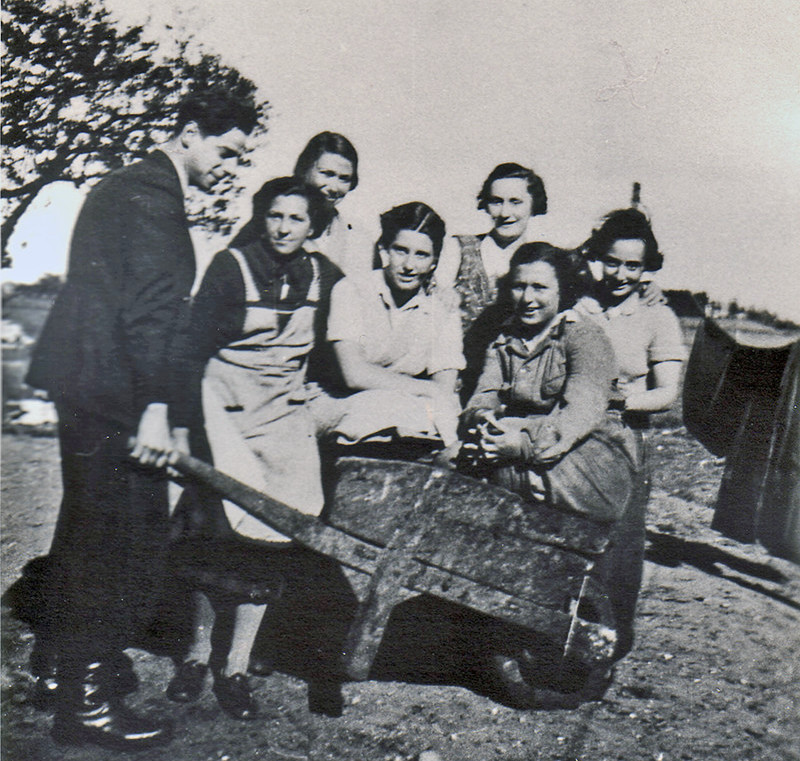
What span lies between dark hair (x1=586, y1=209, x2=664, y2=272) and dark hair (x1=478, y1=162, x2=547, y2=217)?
9.3 inches

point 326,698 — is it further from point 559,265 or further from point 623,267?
point 623,267

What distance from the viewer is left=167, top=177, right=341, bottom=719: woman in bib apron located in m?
2.52

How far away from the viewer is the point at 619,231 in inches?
102

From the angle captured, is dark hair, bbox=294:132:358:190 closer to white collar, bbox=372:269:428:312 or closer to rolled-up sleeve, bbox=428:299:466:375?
white collar, bbox=372:269:428:312

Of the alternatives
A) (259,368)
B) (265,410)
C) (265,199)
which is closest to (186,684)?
(265,410)

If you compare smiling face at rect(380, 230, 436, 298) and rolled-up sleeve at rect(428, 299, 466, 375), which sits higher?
smiling face at rect(380, 230, 436, 298)

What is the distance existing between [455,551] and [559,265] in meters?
1.22

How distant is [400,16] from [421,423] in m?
1.61

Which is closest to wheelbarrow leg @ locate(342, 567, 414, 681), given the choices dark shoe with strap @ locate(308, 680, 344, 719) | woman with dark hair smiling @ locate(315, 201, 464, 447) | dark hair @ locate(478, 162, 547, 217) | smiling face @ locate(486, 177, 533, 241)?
dark shoe with strap @ locate(308, 680, 344, 719)

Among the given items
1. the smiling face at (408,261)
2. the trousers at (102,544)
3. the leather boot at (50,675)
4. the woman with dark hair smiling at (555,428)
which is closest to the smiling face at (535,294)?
the woman with dark hair smiling at (555,428)

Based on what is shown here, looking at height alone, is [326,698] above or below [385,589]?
below

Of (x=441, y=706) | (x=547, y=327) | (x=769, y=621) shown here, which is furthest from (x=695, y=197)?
(x=441, y=706)

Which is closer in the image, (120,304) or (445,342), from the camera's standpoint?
(120,304)

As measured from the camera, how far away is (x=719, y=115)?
2596 millimetres
